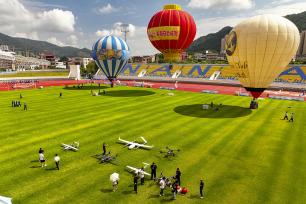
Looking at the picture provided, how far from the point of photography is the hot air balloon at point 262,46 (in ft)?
114

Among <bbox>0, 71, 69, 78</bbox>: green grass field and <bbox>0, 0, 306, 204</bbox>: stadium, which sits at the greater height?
<bbox>0, 71, 69, 78</bbox>: green grass field

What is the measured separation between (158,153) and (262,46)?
937 inches

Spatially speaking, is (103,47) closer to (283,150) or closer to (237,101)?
(237,101)

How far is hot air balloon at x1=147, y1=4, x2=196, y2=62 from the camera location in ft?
190

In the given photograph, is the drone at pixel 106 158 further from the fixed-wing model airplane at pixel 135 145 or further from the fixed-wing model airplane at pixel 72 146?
the fixed-wing model airplane at pixel 72 146

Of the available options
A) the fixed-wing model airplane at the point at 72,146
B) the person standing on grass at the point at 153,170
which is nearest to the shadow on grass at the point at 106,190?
the person standing on grass at the point at 153,170

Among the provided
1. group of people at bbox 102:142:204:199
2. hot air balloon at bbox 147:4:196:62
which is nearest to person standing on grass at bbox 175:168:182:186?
group of people at bbox 102:142:204:199

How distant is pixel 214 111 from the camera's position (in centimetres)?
4181

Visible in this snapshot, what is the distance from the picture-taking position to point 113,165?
2119 cm

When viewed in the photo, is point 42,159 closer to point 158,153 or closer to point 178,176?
point 158,153

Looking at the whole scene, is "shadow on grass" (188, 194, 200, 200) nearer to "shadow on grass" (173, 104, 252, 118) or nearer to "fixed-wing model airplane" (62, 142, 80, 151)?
Result: "fixed-wing model airplane" (62, 142, 80, 151)

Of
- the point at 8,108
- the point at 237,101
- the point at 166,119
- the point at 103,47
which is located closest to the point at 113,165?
the point at 166,119

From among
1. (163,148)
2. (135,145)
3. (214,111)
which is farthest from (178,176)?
(214,111)

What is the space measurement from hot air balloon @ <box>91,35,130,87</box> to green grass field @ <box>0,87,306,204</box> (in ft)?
81.3
